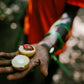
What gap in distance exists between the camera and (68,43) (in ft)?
13.4

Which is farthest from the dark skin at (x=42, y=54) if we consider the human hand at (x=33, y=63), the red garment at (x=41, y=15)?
the red garment at (x=41, y=15)

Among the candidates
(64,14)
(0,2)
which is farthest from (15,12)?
(64,14)

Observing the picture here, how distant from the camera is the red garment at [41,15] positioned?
188 centimetres

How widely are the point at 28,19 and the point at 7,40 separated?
1.69 m

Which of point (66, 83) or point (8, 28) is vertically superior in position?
point (8, 28)

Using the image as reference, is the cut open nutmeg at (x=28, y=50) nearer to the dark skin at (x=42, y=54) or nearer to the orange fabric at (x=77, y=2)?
the dark skin at (x=42, y=54)

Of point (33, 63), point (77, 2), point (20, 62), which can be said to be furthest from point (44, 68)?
point (77, 2)

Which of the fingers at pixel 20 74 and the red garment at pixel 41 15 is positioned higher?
the red garment at pixel 41 15

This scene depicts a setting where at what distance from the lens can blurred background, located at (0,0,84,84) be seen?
10.4 ft

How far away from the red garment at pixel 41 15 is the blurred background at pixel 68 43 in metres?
0.18

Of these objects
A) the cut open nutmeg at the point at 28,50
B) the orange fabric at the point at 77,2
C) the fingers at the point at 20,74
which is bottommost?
the fingers at the point at 20,74

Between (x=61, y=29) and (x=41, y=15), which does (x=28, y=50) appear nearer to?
(x=61, y=29)

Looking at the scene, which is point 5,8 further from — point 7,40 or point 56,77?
point 56,77

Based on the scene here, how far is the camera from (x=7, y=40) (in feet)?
12.2
